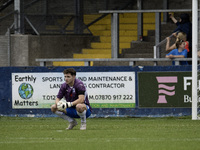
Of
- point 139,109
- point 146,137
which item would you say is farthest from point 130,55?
point 146,137

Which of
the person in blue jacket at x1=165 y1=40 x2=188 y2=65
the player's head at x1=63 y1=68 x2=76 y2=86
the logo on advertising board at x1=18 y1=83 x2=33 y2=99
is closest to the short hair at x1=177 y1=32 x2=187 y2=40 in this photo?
the person in blue jacket at x1=165 y1=40 x2=188 y2=65

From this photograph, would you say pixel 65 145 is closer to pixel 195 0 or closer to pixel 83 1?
pixel 195 0

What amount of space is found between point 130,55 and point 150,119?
521 centimetres

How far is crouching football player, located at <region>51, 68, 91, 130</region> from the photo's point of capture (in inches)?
462

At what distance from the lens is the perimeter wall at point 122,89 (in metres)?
15.9

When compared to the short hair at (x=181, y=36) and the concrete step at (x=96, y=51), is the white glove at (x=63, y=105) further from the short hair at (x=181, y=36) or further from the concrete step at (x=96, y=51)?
the concrete step at (x=96, y=51)

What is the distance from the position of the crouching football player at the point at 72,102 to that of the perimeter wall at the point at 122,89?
3.97 m

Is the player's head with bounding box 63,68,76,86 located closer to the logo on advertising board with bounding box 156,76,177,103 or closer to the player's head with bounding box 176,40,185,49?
the logo on advertising board with bounding box 156,76,177,103

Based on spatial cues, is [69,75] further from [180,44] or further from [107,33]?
[107,33]

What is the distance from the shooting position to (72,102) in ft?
38.8

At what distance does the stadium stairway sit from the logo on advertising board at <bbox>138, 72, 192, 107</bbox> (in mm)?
4934

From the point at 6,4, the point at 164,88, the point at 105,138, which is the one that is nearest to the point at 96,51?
the point at 6,4

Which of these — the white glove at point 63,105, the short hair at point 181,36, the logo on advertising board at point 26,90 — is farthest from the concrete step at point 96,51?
the white glove at point 63,105

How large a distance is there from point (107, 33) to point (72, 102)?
439 inches
